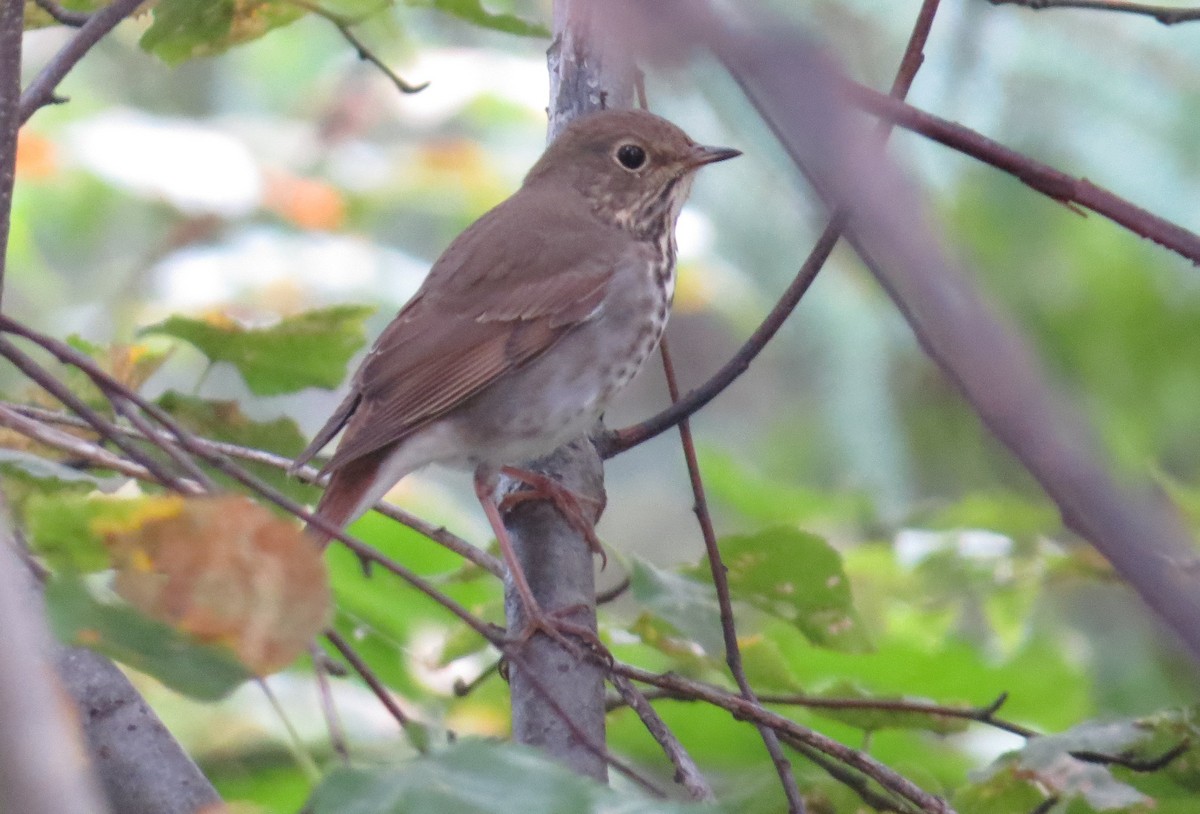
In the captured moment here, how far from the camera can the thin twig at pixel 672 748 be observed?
150 cm

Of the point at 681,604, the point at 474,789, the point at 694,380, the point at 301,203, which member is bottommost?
the point at 474,789

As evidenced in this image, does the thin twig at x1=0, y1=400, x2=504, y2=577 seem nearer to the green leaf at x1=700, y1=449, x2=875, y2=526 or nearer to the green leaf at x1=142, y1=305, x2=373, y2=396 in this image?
the green leaf at x1=142, y1=305, x2=373, y2=396

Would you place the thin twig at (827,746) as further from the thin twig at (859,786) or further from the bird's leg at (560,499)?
the bird's leg at (560,499)

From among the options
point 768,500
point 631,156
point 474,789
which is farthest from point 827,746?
point 768,500

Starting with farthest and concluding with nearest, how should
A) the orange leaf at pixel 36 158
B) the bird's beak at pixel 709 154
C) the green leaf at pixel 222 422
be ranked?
the orange leaf at pixel 36 158, the bird's beak at pixel 709 154, the green leaf at pixel 222 422

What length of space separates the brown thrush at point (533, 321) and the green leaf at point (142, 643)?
1.21 metres

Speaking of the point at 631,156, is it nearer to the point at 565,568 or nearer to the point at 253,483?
the point at 565,568

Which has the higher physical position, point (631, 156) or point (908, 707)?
point (631, 156)

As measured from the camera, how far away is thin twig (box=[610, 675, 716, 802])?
150cm

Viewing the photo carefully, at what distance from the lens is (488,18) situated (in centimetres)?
208

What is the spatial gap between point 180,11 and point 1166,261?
3612mm

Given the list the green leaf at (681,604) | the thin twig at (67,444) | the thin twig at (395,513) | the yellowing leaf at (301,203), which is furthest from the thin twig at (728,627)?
the yellowing leaf at (301,203)

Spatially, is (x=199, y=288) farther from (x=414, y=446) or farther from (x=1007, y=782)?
(x=1007, y=782)

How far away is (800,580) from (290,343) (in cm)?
80
